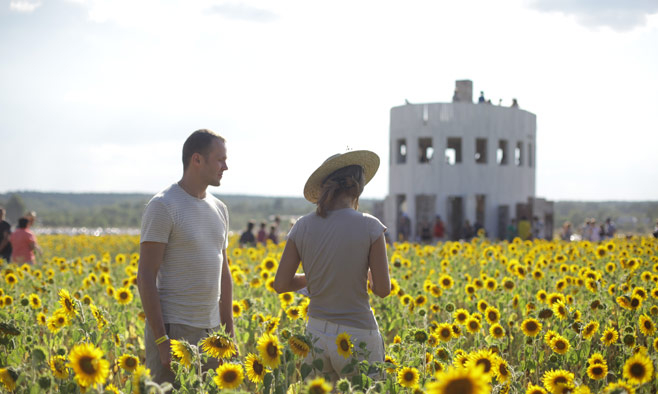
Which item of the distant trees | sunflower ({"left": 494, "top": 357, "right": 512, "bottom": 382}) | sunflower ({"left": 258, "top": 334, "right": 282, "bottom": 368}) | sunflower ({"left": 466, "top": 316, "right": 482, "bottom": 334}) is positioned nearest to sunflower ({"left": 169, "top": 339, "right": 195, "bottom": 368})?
sunflower ({"left": 258, "top": 334, "right": 282, "bottom": 368})

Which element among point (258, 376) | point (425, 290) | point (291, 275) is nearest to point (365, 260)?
point (291, 275)

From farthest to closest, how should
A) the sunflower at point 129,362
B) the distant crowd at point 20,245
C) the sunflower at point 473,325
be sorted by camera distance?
the distant crowd at point 20,245 → the sunflower at point 473,325 → the sunflower at point 129,362

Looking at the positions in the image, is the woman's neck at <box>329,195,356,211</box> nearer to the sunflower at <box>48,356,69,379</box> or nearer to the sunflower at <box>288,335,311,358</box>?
the sunflower at <box>288,335,311,358</box>

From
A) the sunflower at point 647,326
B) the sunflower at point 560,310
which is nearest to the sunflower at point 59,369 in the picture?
the sunflower at point 560,310

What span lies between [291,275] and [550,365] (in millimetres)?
1959

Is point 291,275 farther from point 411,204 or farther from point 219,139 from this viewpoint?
point 411,204

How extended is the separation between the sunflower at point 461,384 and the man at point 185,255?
6.09 feet

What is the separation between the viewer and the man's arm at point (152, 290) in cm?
308

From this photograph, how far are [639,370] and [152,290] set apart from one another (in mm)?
2242

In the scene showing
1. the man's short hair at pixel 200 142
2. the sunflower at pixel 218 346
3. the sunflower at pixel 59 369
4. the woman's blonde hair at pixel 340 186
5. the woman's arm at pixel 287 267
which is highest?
the man's short hair at pixel 200 142

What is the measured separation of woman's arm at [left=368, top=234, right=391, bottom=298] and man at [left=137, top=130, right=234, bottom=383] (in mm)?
945

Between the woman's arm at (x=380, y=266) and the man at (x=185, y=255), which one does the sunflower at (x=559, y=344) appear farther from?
the man at (x=185, y=255)

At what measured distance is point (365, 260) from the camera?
2.84m

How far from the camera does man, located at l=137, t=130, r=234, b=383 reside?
3158 mm
